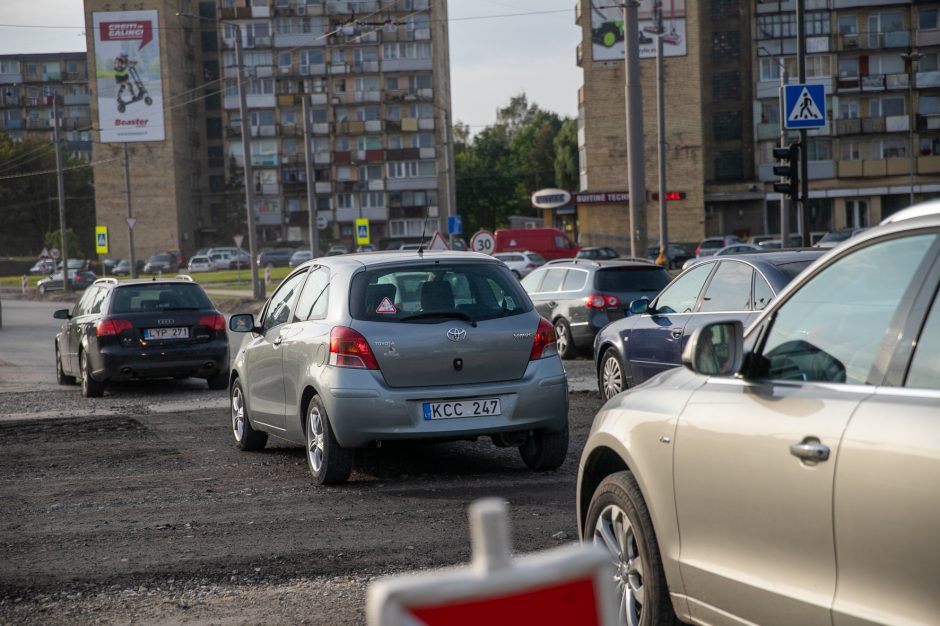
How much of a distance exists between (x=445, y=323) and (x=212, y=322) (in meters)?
8.73

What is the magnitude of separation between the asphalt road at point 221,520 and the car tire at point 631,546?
126 cm

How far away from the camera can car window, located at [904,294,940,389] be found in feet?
10.3

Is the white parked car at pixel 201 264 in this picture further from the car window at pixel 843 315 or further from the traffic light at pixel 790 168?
A: the car window at pixel 843 315

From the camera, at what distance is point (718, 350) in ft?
13.0

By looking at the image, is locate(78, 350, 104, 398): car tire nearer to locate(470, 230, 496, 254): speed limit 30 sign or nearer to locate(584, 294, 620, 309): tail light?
locate(584, 294, 620, 309): tail light

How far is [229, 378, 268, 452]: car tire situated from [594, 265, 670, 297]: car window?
356 inches

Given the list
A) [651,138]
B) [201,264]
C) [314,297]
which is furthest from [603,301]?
[201,264]

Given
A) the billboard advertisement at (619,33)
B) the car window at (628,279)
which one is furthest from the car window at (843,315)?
the billboard advertisement at (619,33)

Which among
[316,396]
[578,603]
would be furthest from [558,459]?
[578,603]

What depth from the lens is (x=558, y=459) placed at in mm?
8922

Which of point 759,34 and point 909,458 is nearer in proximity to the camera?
point 909,458

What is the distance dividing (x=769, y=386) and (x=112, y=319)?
13583 millimetres

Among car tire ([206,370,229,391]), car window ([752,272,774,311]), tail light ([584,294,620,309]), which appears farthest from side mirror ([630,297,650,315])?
car tire ([206,370,229,391])

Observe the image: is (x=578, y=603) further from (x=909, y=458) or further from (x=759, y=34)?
(x=759, y=34)
